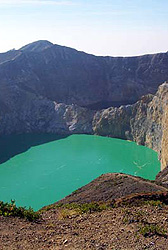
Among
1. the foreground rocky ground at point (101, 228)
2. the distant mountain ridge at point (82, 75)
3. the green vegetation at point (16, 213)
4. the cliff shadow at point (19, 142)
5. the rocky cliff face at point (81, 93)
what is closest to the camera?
the foreground rocky ground at point (101, 228)

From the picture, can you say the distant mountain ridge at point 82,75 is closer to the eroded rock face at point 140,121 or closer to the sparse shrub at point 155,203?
the eroded rock face at point 140,121

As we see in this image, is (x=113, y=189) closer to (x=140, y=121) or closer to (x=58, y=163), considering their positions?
(x=58, y=163)

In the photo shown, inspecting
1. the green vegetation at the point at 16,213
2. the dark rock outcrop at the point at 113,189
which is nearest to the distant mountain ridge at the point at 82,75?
the dark rock outcrop at the point at 113,189

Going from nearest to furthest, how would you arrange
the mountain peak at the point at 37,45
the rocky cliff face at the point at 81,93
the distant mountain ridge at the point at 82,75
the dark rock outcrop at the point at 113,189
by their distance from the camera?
the dark rock outcrop at the point at 113,189, the rocky cliff face at the point at 81,93, the distant mountain ridge at the point at 82,75, the mountain peak at the point at 37,45

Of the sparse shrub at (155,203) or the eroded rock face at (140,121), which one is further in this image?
the eroded rock face at (140,121)

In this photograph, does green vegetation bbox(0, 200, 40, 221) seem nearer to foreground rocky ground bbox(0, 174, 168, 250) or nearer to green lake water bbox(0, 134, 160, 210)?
foreground rocky ground bbox(0, 174, 168, 250)
